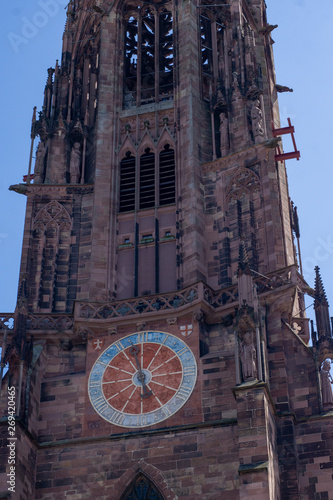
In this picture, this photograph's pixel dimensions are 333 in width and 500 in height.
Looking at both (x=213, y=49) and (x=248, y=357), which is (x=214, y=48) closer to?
(x=213, y=49)

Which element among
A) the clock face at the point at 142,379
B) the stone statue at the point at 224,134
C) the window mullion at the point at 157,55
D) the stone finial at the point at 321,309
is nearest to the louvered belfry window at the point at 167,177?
the stone statue at the point at 224,134

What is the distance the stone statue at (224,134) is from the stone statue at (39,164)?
658 cm

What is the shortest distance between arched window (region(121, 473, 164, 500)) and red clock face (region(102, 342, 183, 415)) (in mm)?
2280

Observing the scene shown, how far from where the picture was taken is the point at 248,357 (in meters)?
35.0

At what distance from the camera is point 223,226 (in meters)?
41.4

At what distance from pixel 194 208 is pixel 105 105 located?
6621mm

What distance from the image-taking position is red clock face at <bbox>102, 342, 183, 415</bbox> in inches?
1455

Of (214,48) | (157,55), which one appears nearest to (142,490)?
(157,55)

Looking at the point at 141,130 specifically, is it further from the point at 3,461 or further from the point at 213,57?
the point at 3,461

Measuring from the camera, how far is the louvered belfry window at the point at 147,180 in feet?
142

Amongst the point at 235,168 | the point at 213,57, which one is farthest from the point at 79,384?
the point at 213,57

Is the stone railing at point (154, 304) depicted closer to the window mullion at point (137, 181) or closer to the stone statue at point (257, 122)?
the window mullion at point (137, 181)

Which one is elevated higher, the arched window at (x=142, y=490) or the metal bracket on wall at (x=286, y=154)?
the metal bracket on wall at (x=286, y=154)

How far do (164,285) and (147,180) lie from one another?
4821 millimetres
